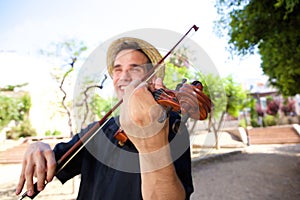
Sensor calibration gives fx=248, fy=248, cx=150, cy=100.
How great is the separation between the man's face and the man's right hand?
50 centimetres

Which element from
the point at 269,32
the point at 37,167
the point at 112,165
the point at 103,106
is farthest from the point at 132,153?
the point at 269,32

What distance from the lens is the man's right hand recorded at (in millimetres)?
1037

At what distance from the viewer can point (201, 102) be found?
0.97 m

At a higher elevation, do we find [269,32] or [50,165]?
[269,32]

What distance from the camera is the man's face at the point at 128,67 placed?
1410mm

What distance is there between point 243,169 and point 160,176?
307 inches

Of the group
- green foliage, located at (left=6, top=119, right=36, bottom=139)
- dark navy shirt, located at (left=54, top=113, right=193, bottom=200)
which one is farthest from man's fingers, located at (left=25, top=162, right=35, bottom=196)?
green foliage, located at (left=6, top=119, right=36, bottom=139)

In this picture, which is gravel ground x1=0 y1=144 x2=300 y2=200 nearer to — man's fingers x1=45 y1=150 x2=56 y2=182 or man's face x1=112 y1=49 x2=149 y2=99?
man's face x1=112 y1=49 x2=149 y2=99

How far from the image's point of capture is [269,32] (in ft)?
16.1

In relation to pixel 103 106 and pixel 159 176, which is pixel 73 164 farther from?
pixel 159 176

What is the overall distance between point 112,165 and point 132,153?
0.17 metres

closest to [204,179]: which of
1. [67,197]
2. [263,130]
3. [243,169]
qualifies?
[243,169]

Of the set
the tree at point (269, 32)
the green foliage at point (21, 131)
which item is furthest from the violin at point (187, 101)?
the green foliage at point (21, 131)

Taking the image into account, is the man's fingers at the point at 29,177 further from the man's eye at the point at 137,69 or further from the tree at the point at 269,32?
the tree at the point at 269,32
